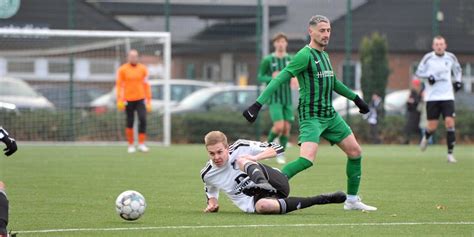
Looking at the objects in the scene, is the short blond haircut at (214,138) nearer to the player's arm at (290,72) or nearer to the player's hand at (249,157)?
the player's hand at (249,157)

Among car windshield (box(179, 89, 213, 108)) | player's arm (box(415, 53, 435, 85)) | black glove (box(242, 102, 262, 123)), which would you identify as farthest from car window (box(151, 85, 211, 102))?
black glove (box(242, 102, 262, 123))

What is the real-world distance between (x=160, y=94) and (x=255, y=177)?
720 inches

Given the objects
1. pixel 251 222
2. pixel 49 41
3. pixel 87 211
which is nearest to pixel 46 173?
pixel 87 211

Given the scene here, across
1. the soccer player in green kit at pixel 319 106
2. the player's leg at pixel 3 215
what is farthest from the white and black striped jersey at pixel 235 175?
the player's leg at pixel 3 215

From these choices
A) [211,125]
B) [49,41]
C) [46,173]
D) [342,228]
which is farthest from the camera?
[211,125]

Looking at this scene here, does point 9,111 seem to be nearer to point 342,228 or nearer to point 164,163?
point 164,163

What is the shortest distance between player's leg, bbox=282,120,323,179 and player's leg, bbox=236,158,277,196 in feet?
1.11

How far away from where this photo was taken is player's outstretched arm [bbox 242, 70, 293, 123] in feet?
29.8

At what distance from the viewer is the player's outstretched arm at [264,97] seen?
9.07m

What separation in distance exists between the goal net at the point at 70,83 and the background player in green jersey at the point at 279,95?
696 centimetres

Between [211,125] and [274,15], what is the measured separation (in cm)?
379

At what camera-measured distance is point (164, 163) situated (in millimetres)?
17484

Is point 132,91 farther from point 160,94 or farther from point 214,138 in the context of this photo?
point 214,138

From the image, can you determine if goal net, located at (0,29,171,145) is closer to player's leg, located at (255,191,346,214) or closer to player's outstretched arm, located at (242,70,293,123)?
player's outstretched arm, located at (242,70,293,123)
